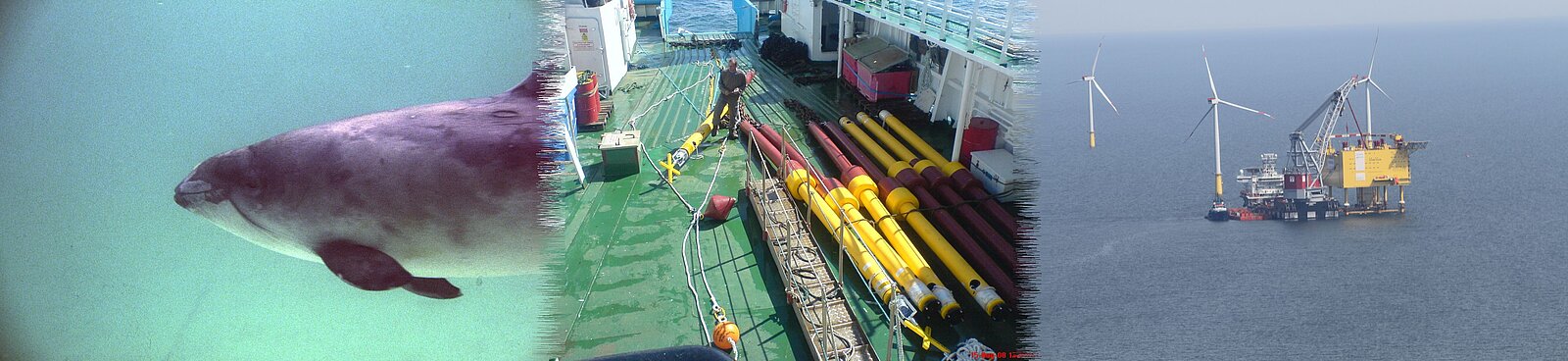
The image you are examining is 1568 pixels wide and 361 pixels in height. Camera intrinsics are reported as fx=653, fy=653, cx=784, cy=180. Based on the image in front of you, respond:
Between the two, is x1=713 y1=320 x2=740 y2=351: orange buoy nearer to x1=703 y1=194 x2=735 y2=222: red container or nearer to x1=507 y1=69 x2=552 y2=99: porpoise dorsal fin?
x1=703 y1=194 x2=735 y2=222: red container

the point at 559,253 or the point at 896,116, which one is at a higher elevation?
the point at 896,116

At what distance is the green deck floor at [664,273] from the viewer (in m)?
4.01

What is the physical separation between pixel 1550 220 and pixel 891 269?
221ft

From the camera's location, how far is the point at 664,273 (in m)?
4.73

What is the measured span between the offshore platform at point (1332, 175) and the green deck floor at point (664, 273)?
36072mm

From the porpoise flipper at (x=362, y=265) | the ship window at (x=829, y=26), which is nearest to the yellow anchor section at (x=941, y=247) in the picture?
the porpoise flipper at (x=362, y=265)

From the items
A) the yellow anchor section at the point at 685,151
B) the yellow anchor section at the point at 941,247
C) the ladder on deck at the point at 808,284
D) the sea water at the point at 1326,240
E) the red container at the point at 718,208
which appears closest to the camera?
the ladder on deck at the point at 808,284

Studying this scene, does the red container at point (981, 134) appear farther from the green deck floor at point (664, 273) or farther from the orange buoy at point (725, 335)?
the orange buoy at point (725, 335)

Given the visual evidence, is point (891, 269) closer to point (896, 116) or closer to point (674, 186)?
point (674, 186)

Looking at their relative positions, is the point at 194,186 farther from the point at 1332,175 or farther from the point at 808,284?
the point at 1332,175

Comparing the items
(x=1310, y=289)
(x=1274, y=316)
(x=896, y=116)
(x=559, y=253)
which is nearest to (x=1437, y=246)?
(x=1310, y=289)

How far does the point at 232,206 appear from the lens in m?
1.41

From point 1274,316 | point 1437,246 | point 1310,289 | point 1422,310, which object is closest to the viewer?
point 1274,316

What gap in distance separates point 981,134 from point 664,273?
12.2 ft
